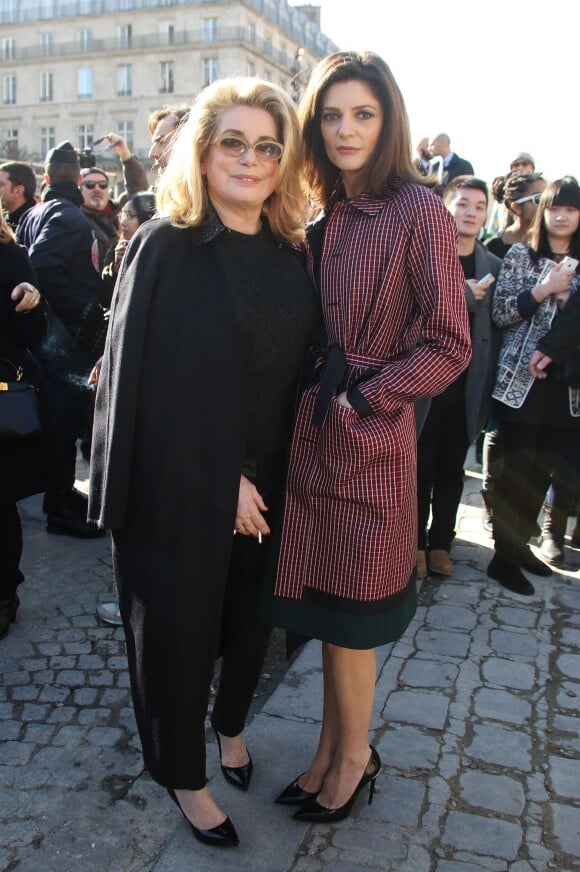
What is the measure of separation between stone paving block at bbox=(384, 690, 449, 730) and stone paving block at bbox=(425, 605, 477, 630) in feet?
2.24

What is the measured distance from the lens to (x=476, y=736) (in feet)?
9.86

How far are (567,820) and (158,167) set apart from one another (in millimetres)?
2906

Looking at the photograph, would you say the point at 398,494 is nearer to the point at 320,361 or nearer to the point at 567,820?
the point at 320,361

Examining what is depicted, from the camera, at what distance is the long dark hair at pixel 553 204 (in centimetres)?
427

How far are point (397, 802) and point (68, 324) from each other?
343 cm

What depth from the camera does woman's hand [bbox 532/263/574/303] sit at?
420cm

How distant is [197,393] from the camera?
7.10 feet

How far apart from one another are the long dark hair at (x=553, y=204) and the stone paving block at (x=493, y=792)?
277cm

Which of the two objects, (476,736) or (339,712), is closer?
(339,712)

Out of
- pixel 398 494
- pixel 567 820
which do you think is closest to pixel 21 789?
pixel 398 494

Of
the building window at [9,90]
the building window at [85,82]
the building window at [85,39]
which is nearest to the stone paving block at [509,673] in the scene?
the building window at [85,82]

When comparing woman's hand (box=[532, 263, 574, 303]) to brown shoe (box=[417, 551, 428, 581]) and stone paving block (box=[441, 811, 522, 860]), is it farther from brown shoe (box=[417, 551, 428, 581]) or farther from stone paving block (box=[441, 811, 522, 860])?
stone paving block (box=[441, 811, 522, 860])

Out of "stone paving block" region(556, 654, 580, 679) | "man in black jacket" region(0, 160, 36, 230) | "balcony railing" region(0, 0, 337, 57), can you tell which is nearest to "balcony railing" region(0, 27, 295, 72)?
"balcony railing" region(0, 0, 337, 57)

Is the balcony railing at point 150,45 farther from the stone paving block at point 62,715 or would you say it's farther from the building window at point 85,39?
the stone paving block at point 62,715
